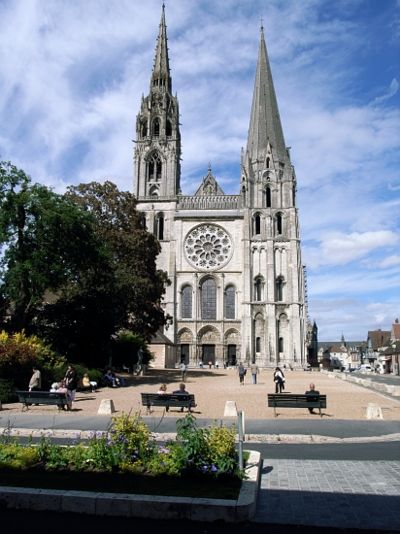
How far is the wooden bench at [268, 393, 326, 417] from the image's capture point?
1450 centimetres

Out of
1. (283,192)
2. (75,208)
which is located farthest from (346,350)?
(75,208)

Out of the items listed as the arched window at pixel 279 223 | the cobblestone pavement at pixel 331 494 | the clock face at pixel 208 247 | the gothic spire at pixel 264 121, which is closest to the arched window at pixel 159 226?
the clock face at pixel 208 247

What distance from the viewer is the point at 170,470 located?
269 inches

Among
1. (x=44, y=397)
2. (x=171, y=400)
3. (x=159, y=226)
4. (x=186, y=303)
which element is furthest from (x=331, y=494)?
(x=159, y=226)

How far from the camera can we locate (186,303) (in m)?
59.8

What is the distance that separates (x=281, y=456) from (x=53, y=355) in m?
15.7

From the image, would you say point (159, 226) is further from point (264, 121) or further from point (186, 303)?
point (264, 121)

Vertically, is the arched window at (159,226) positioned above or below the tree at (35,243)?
above

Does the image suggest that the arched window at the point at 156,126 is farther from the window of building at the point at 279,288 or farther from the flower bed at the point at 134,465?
the flower bed at the point at 134,465

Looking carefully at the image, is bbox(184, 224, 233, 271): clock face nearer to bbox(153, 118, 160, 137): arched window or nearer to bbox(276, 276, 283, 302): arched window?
bbox(276, 276, 283, 302): arched window

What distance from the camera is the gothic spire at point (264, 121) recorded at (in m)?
66.1

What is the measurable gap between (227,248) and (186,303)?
8.61 metres

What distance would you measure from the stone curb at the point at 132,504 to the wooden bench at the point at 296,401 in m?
8.69

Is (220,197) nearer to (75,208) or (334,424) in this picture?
(75,208)
